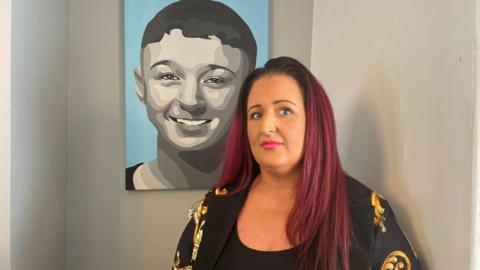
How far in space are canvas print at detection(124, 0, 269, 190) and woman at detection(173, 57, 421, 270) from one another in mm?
512

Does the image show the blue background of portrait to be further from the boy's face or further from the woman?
the woman

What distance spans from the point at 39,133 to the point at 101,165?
0.98ft

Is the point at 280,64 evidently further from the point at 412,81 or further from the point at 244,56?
the point at 244,56

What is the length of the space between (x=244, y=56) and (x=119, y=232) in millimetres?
757

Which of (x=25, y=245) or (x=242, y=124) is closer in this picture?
(x=242, y=124)

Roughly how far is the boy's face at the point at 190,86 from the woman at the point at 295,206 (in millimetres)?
508

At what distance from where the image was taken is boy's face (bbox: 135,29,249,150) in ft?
4.61

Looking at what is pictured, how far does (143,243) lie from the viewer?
1.44 metres

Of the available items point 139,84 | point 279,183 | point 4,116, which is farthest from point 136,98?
point 279,183

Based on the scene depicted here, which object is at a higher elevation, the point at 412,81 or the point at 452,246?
the point at 412,81

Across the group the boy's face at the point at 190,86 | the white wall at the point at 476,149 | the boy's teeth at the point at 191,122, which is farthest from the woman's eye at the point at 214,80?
the white wall at the point at 476,149

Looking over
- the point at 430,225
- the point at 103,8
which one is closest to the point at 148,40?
the point at 103,8

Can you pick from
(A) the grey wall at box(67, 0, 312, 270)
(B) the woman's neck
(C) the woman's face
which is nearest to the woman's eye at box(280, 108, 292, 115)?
(C) the woman's face

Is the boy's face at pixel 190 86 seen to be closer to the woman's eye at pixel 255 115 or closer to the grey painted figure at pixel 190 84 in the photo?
the grey painted figure at pixel 190 84
